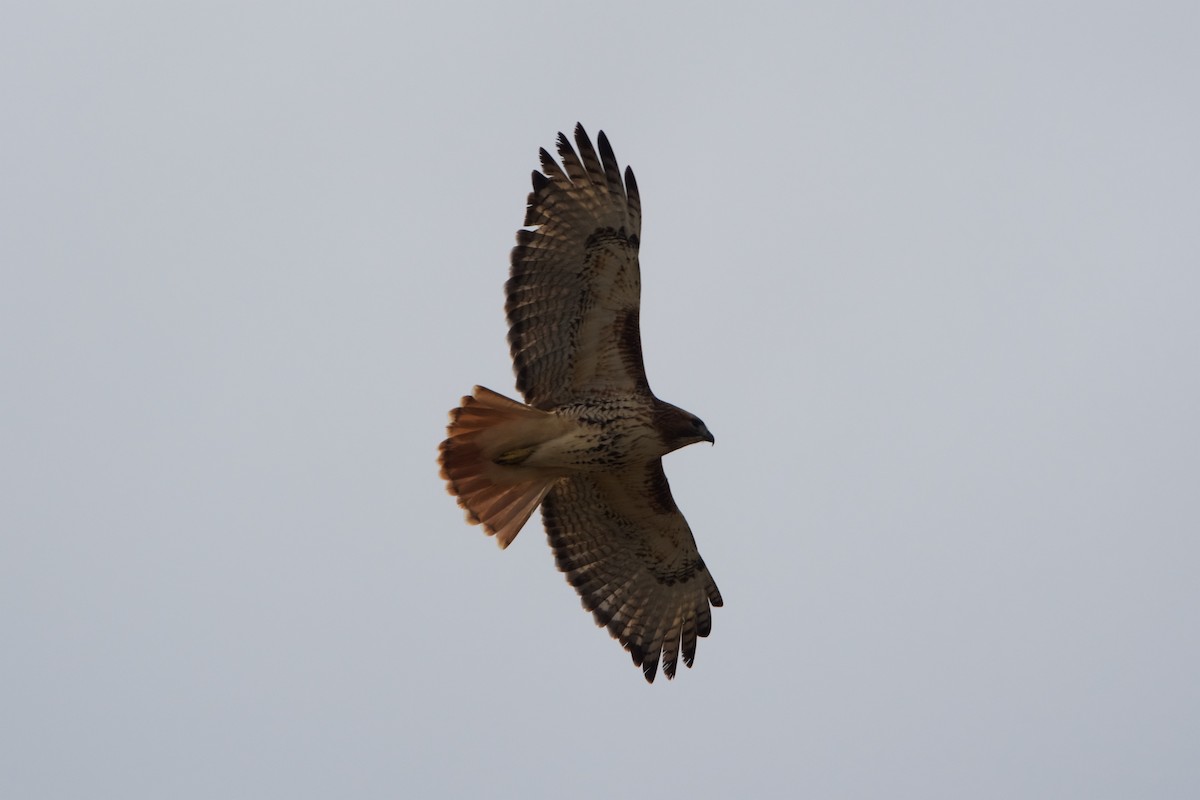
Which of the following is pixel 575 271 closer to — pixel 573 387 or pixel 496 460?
pixel 573 387

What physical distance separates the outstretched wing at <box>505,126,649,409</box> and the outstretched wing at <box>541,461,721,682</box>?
1.36 metres

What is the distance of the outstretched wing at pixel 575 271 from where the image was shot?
1091 centimetres

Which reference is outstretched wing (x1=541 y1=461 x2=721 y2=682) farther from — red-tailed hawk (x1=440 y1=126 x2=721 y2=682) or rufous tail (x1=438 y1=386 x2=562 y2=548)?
rufous tail (x1=438 y1=386 x2=562 y2=548)

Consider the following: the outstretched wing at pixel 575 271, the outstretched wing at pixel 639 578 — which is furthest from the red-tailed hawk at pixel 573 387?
the outstretched wing at pixel 639 578

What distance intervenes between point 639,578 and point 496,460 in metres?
1.63

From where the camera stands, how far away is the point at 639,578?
12.3 meters

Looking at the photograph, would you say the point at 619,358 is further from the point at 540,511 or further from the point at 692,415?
the point at 540,511

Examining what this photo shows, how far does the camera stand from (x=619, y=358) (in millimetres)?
11180

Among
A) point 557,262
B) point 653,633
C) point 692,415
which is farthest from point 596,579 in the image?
point 557,262

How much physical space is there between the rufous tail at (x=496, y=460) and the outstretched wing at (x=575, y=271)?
0.66 ft

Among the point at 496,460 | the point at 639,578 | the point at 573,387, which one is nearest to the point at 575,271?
the point at 573,387

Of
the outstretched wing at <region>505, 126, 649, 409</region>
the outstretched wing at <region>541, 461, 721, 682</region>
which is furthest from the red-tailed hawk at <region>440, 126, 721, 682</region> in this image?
the outstretched wing at <region>541, 461, 721, 682</region>

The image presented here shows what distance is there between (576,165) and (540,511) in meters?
2.58

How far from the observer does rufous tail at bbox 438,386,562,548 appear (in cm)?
1105
